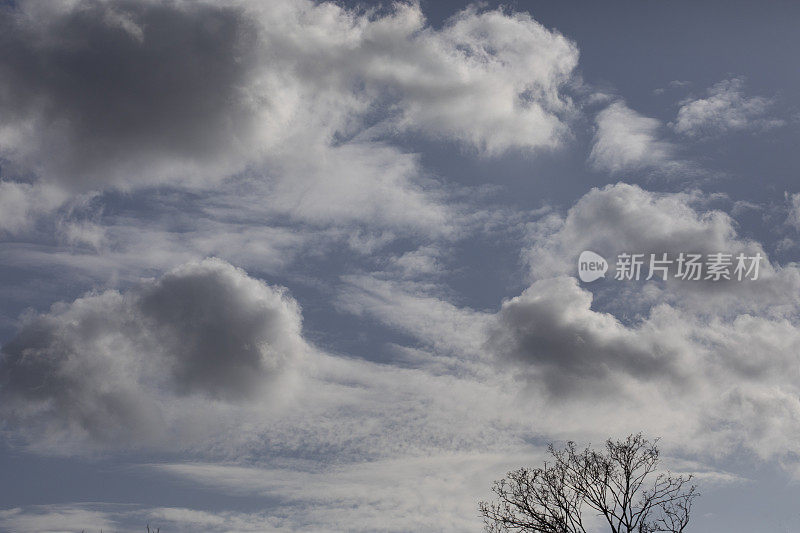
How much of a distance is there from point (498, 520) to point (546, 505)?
3471 millimetres

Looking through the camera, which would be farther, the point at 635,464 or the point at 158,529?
the point at 158,529

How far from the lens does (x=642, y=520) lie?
48688 millimetres

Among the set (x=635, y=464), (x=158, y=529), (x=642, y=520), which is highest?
(x=635, y=464)

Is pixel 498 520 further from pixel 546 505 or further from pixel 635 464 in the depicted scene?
pixel 635 464

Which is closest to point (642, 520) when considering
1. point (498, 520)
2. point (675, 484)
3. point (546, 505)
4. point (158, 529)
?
point (675, 484)

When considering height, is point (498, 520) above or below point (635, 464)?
below

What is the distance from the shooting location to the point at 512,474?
50562 mm

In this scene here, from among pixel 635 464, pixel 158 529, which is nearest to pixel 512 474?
pixel 635 464

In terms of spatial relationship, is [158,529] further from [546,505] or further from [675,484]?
[675,484]

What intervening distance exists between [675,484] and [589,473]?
559 centimetres

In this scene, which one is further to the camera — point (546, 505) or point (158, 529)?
point (158, 529)

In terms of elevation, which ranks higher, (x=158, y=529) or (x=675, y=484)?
(x=675, y=484)

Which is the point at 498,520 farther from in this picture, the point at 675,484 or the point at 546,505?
the point at 675,484

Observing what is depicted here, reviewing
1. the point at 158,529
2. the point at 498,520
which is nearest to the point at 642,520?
the point at 498,520
